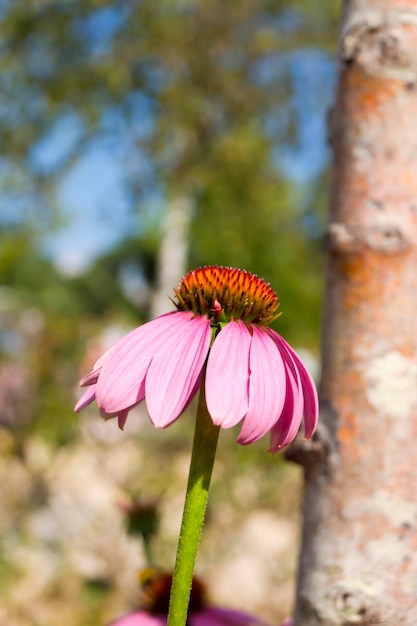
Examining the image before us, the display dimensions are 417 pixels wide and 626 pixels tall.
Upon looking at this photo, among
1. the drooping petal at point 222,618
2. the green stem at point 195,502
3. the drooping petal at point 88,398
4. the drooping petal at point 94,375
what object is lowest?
the drooping petal at point 222,618

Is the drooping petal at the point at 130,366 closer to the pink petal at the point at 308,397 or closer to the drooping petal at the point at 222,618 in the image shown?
the pink petal at the point at 308,397

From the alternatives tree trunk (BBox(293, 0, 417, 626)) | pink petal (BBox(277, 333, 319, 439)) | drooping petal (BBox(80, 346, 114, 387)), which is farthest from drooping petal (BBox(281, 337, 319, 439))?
tree trunk (BBox(293, 0, 417, 626))

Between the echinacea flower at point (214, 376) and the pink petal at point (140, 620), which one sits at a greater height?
the echinacea flower at point (214, 376)

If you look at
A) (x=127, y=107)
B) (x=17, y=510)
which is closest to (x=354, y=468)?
(x=17, y=510)

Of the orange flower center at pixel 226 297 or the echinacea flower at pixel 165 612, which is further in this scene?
the echinacea flower at pixel 165 612

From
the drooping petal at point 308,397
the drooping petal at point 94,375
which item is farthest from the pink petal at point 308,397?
the drooping petal at point 94,375

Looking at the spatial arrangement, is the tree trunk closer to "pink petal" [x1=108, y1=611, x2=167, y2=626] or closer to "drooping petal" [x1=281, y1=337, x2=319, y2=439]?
"pink petal" [x1=108, y1=611, x2=167, y2=626]
